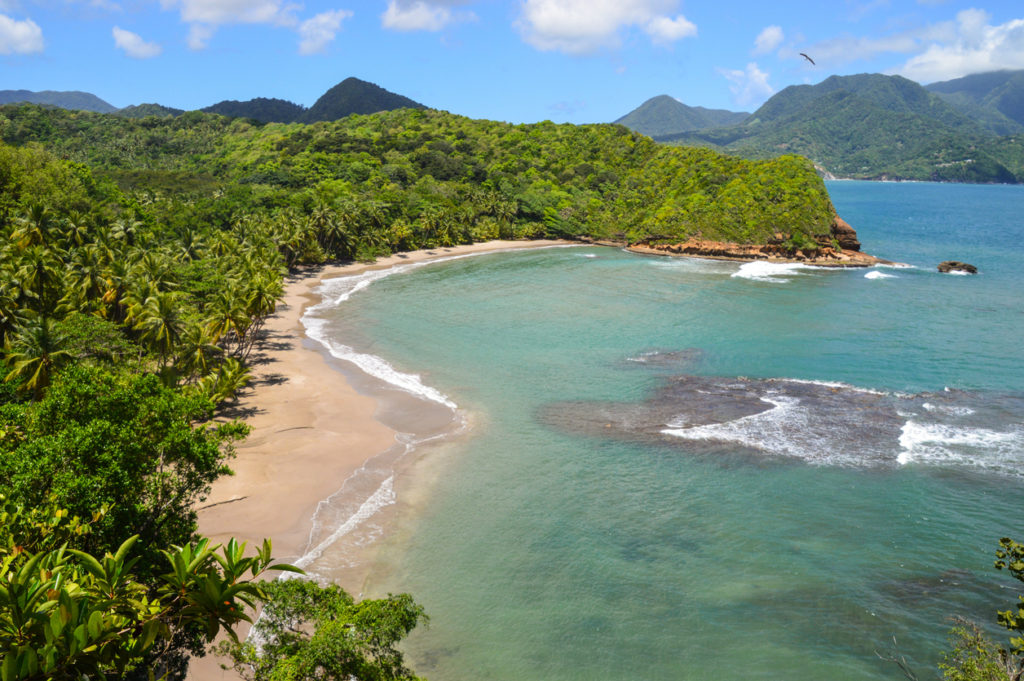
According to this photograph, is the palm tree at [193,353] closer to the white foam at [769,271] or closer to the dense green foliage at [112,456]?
the dense green foliage at [112,456]

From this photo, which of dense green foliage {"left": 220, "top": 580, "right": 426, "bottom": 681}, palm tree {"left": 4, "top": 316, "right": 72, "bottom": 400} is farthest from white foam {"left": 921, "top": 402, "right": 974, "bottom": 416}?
palm tree {"left": 4, "top": 316, "right": 72, "bottom": 400}

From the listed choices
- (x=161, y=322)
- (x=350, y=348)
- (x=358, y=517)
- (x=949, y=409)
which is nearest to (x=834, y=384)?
(x=949, y=409)

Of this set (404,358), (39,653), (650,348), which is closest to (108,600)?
(39,653)

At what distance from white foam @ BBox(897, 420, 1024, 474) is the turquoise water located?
5.0 inches

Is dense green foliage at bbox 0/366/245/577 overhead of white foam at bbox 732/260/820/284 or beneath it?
overhead

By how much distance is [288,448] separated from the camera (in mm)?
31047

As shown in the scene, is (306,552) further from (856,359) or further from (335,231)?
(335,231)

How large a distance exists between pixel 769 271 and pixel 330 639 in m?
86.2

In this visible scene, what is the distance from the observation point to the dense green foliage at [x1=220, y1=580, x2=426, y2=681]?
12625 millimetres

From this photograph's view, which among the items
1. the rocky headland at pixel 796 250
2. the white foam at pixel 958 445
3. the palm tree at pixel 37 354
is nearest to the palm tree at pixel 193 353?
the palm tree at pixel 37 354

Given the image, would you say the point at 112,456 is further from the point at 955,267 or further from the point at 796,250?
the point at 796,250

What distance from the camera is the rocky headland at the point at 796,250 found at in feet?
303

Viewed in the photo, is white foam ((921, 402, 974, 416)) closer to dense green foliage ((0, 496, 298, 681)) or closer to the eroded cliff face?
dense green foliage ((0, 496, 298, 681))

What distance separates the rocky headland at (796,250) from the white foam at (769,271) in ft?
10.0
